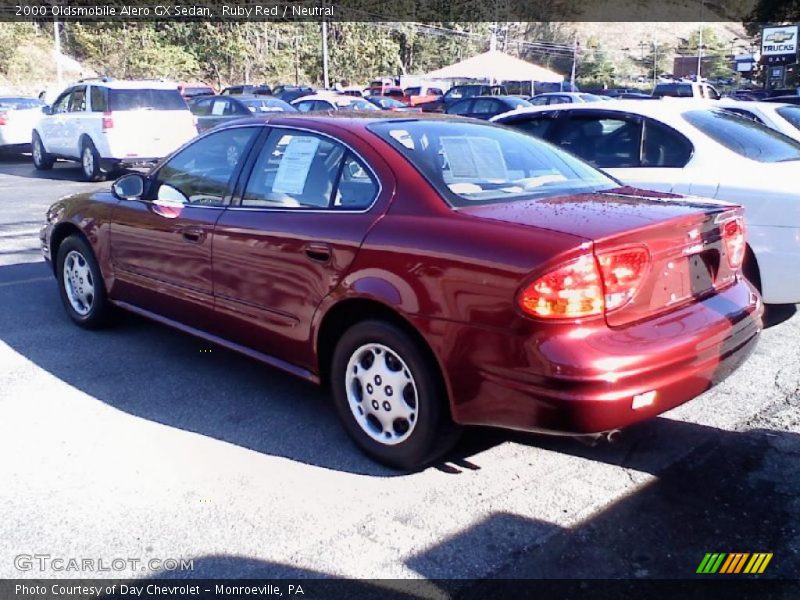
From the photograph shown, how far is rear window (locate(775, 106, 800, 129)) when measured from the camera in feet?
31.4

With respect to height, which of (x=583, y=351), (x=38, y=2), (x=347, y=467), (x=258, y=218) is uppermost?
(x=38, y=2)

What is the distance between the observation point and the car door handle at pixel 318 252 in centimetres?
386

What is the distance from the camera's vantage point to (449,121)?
4520 mm

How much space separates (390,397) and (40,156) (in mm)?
16698

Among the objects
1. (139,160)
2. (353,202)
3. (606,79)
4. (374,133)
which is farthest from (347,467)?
(606,79)

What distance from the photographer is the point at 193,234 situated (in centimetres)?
466

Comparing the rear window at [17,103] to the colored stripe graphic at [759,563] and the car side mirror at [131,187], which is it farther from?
the colored stripe graphic at [759,563]

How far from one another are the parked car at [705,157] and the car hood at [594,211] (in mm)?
1545

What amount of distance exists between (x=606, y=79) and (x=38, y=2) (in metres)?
56.3

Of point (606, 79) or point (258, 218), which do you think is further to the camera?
point (606, 79)

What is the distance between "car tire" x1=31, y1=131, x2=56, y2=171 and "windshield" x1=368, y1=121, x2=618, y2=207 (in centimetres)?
1559

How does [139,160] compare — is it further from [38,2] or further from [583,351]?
[38,2]

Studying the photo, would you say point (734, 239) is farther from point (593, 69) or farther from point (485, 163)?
point (593, 69)

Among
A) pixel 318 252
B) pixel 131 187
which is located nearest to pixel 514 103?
pixel 131 187
